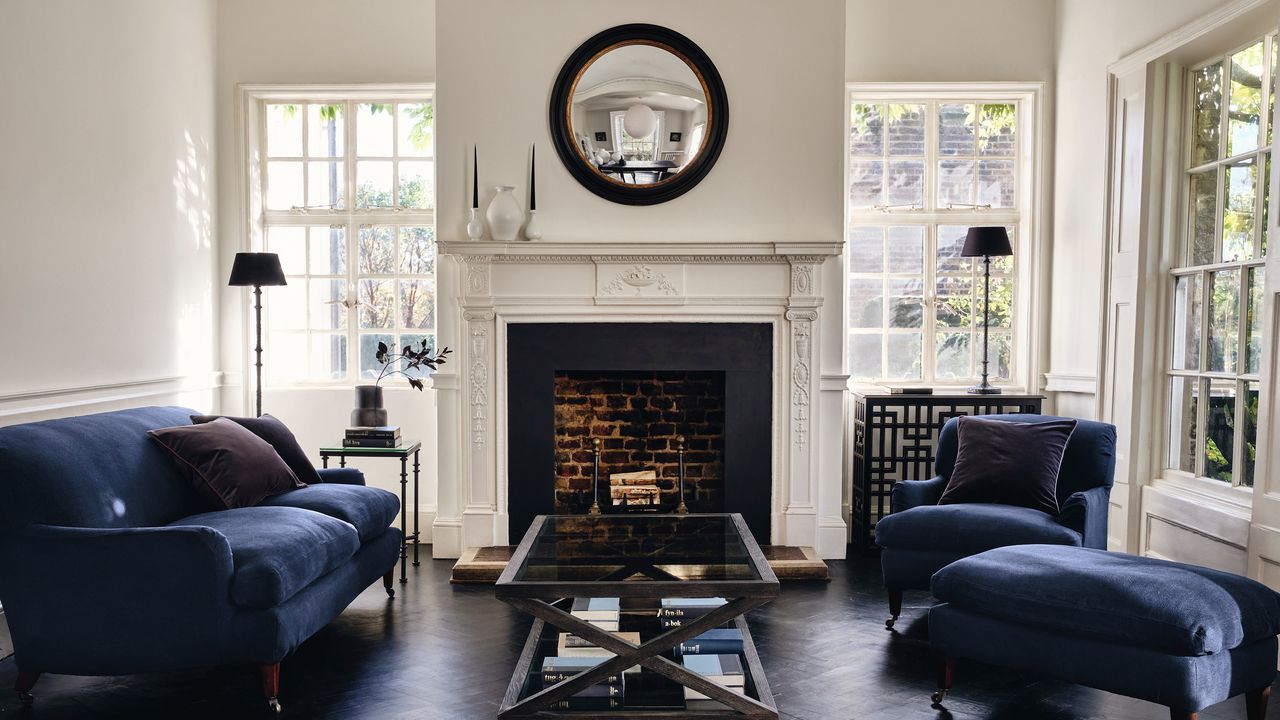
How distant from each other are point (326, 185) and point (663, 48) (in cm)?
231

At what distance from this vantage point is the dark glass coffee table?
2.68 metres

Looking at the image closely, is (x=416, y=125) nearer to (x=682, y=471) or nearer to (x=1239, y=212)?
(x=682, y=471)

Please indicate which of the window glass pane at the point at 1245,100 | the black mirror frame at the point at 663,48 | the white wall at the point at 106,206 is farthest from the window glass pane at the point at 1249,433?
the white wall at the point at 106,206

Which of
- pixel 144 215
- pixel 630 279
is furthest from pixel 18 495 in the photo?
pixel 630 279

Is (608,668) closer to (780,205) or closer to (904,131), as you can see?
(780,205)

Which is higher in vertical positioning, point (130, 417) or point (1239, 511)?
point (130, 417)

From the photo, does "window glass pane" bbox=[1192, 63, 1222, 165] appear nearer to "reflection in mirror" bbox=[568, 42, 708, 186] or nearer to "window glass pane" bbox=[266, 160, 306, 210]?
"reflection in mirror" bbox=[568, 42, 708, 186]

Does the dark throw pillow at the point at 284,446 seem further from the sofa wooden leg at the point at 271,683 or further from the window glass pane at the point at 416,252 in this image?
the window glass pane at the point at 416,252

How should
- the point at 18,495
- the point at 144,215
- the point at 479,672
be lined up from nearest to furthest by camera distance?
1. the point at 18,495
2. the point at 479,672
3. the point at 144,215

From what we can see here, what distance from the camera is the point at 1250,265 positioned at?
3.83 meters

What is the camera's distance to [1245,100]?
3.92 meters

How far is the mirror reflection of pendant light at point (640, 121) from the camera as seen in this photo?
4.97 metres

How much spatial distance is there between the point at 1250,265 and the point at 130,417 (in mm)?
4696

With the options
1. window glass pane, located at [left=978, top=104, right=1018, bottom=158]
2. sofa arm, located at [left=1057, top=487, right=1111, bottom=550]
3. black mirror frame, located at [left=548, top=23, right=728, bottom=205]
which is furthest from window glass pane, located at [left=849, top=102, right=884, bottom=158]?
sofa arm, located at [left=1057, top=487, right=1111, bottom=550]
